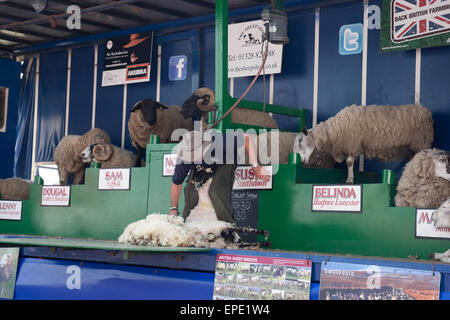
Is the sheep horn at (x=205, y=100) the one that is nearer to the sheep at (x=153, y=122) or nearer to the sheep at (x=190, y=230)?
the sheep at (x=153, y=122)

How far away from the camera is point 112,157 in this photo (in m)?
8.64

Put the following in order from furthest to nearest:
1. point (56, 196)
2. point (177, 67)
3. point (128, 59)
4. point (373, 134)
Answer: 1. point (128, 59)
2. point (177, 67)
3. point (56, 196)
4. point (373, 134)

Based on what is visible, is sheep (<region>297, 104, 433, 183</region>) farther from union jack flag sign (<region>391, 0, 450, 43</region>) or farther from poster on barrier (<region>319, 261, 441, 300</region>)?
poster on barrier (<region>319, 261, 441, 300</region>)

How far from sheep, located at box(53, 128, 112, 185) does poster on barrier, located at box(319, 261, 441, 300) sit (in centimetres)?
566

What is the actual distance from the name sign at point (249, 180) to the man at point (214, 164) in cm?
46

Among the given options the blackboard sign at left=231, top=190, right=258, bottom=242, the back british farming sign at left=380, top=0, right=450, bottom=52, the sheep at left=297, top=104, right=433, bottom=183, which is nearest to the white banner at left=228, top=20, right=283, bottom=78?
the back british farming sign at left=380, top=0, right=450, bottom=52

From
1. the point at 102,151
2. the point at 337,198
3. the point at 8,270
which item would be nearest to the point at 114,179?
the point at 8,270

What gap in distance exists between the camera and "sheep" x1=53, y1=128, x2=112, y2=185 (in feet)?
30.7

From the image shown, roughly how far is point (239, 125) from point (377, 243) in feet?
7.04

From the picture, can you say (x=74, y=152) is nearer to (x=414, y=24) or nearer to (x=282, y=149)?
(x=282, y=149)

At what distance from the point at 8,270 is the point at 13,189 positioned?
10.5ft

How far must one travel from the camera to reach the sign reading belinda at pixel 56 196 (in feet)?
24.4

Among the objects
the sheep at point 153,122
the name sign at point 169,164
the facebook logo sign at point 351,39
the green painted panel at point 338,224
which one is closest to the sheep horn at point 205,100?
the name sign at point 169,164
